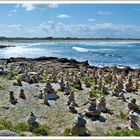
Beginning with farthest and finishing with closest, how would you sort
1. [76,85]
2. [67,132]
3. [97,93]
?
[76,85] → [97,93] → [67,132]

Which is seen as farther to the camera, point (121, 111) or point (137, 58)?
point (137, 58)

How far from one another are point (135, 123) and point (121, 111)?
142 cm

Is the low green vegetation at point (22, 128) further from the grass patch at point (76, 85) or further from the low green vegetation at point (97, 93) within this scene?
the grass patch at point (76, 85)

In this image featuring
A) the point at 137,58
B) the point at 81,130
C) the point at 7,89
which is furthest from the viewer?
the point at 137,58

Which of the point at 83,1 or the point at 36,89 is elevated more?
the point at 83,1

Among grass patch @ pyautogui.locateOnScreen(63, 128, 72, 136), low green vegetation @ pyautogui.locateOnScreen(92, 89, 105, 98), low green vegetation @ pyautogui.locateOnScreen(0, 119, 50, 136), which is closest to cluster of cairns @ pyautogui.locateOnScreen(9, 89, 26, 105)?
low green vegetation @ pyautogui.locateOnScreen(0, 119, 50, 136)

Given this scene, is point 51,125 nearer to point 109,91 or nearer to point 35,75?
point 109,91

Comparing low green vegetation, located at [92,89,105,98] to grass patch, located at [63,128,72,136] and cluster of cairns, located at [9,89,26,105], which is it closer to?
cluster of cairns, located at [9,89,26,105]

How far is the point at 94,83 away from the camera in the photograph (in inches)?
687

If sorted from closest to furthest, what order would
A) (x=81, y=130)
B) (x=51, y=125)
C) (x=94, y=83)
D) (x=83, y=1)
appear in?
1. (x=83, y=1)
2. (x=81, y=130)
3. (x=51, y=125)
4. (x=94, y=83)

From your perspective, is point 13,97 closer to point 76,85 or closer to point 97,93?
Answer: point 97,93

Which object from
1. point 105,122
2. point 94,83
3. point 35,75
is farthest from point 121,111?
point 35,75

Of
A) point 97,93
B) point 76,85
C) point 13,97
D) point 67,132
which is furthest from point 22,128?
point 76,85

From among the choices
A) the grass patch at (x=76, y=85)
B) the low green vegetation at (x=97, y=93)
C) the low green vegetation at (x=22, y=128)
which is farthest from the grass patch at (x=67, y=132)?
the grass patch at (x=76, y=85)
